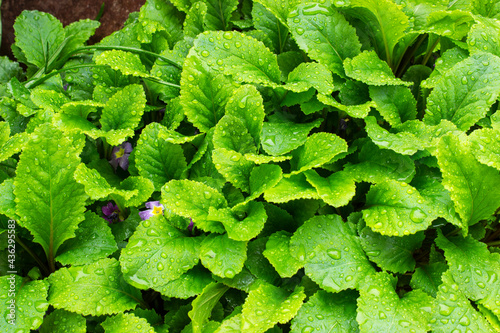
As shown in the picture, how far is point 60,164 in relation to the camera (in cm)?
119

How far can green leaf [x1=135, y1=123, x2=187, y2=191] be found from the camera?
53.6 inches

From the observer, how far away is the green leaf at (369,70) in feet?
4.30

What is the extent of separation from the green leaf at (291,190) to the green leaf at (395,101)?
15.4 inches

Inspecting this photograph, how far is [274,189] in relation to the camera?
115 centimetres

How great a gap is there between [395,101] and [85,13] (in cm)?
172

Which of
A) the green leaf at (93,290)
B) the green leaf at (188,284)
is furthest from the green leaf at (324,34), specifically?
the green leaf at (93,290)

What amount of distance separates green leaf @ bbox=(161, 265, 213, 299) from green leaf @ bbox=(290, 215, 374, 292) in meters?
0.29

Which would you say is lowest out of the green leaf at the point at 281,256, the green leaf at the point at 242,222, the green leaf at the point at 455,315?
the green leaf at the point at 455,315

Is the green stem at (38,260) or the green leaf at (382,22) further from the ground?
the green leaf at (382,22)

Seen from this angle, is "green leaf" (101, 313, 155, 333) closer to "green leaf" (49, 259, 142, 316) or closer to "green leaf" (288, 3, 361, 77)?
"green leaf" (49, 259, 142, 316)

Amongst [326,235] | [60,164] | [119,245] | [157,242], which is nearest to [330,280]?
[326,235]

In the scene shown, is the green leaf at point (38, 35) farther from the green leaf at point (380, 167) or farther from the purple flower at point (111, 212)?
the green leaf at point (380, 167)

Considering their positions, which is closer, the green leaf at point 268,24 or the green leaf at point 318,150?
the green leaf at point 318,150

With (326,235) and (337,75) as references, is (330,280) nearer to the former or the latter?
(326,235)
